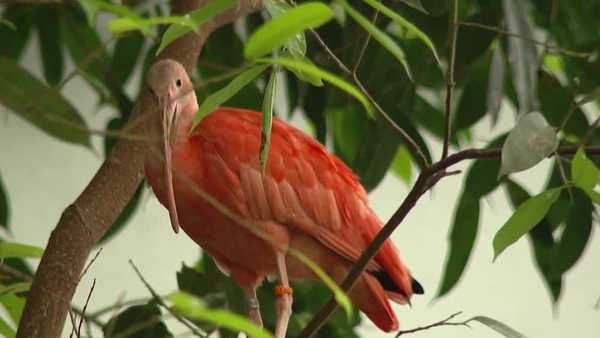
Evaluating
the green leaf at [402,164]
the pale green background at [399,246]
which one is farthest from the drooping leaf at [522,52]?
the pale green background at [399,246]

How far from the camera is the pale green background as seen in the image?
261 cm

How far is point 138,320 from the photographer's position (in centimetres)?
116

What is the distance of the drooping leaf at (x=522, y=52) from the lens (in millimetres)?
1075

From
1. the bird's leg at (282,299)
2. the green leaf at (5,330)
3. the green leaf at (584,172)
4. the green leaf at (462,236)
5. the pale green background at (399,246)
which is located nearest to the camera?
the green leaf at (584,172)

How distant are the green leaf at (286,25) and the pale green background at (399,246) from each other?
2003mm

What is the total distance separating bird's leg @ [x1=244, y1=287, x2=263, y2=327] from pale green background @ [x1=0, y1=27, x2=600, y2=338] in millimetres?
1312

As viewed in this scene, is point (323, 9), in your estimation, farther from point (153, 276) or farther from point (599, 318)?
point (599, 318)

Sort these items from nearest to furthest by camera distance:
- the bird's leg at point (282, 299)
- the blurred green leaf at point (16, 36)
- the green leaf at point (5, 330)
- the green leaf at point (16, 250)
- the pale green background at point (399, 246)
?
the green leaf at point (16, 250) < the green leaf at point (5, 330) < the bird's leg at point (282, 299) < the blurred green leaf at point (16, 36) < the pale green background at point (399, 246)

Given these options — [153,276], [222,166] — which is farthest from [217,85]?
[153,276]

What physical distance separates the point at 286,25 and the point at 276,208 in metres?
Result: 0.65

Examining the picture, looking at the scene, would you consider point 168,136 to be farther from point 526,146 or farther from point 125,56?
point 125,56

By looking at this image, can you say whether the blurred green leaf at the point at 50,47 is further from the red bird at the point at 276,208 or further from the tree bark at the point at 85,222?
the tree bark at the point at 85,222

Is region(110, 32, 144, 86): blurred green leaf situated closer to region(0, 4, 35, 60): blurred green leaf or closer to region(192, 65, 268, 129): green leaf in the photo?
region(0, 4, 35, 60): blurred green leaf

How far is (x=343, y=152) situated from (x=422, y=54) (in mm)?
194
